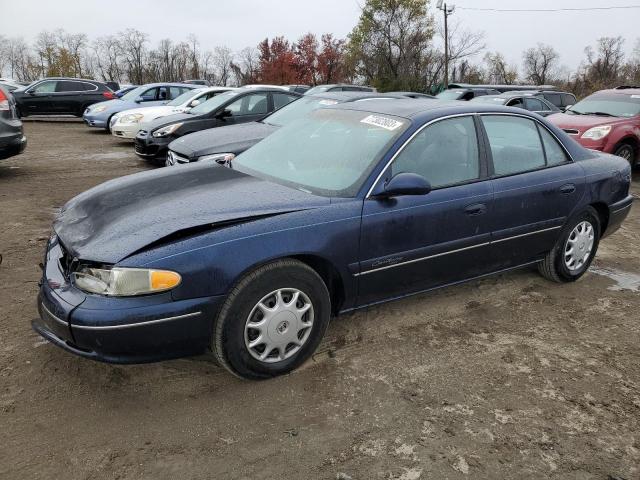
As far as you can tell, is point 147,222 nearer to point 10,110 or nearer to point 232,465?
point 232,465

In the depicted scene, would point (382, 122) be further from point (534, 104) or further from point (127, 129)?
point (534, 104)

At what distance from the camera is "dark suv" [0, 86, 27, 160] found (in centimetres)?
775

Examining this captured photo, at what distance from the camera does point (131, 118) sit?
12.9 m

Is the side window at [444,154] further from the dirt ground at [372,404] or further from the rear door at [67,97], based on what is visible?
the rear door at [67,97]

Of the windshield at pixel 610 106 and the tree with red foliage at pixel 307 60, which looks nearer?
the windshield at pixel 610 106

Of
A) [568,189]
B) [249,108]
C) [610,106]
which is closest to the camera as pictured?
[568,189]

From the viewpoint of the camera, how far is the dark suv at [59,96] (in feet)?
57.8

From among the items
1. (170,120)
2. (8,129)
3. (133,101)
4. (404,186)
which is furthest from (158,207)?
(133,101)

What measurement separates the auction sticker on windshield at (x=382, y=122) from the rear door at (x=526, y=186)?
0.76 m

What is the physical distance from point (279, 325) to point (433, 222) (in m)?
1.22

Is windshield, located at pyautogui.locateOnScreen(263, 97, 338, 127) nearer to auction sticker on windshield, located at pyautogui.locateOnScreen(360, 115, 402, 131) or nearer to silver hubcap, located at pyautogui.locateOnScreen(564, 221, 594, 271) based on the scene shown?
auction sticker on windshield, located at pyautogui.locateOnScreen(360, 115, 402, 131)

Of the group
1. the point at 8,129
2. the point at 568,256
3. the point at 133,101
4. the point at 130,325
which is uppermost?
the point at 133,101

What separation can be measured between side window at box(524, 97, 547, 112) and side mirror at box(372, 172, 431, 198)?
35.3ft

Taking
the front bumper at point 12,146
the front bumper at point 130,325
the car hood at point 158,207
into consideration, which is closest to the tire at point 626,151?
the car hood at point 158,207
